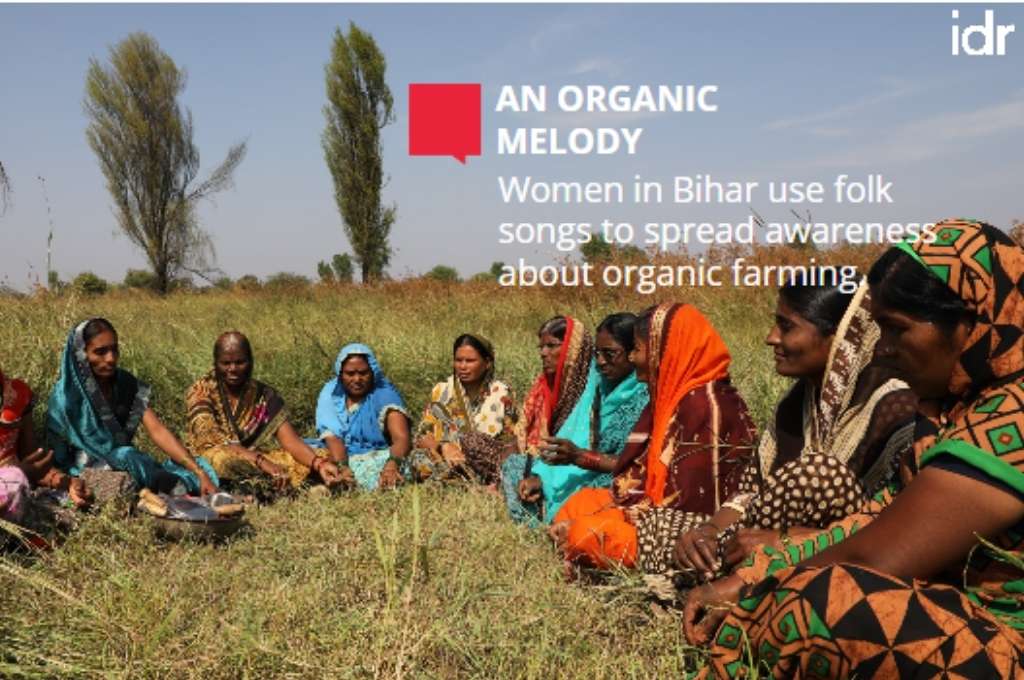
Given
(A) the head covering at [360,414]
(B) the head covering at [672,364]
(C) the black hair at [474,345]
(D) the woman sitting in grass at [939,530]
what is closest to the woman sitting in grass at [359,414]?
(A) the head covering at [360,414]

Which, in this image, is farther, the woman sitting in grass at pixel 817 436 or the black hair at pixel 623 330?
the black hair at pixel 623 330

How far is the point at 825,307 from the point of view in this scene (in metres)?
2.87

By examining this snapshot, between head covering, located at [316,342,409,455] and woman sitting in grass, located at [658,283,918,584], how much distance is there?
11.3 ft

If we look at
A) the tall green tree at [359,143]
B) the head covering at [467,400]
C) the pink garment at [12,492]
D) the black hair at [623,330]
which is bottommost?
the pink garment at [12,492]

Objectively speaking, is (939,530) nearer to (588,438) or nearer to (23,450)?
(588,438)

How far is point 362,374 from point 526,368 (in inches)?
59.8

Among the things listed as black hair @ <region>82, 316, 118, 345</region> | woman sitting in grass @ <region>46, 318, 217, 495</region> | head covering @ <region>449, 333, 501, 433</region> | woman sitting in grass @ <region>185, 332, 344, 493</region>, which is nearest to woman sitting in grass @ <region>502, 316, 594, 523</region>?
head covering @ <region>449, 333, 501, 433</region>

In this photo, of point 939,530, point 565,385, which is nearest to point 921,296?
point 939,530

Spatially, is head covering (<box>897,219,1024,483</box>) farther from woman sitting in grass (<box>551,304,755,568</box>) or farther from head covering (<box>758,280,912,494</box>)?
woman sitting in grass (<box>551,304,755,568</box>)

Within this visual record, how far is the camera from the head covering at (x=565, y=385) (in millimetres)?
5184

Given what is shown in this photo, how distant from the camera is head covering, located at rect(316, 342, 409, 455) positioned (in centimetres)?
615

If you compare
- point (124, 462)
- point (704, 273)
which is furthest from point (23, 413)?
point (704, 273)

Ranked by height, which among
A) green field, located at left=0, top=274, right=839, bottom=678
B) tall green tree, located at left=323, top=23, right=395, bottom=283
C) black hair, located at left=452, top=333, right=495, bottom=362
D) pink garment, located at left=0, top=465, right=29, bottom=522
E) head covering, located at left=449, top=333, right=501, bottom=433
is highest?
tall green tree, located at left=323, top=23, right=395, bottom=283

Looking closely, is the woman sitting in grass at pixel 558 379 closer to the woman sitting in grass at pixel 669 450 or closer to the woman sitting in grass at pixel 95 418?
the woman sitting in grass at pixel 669 450
